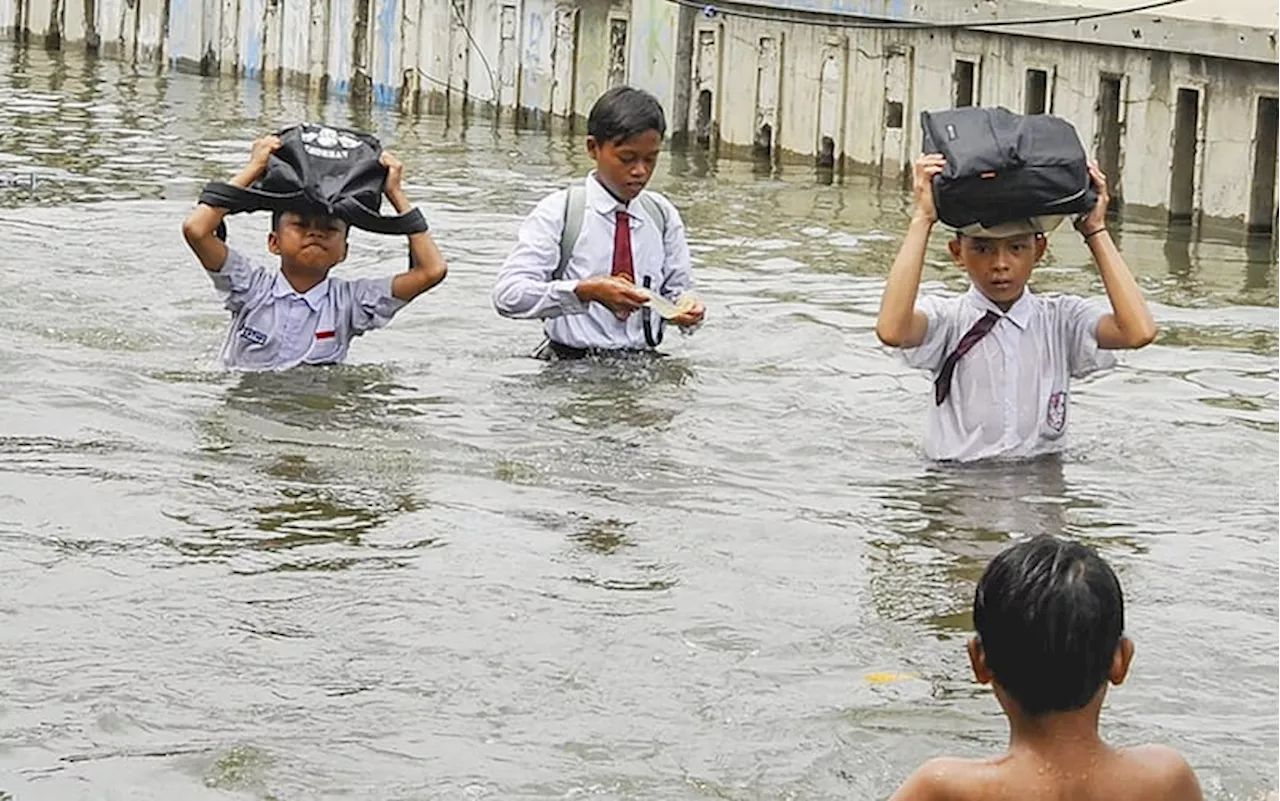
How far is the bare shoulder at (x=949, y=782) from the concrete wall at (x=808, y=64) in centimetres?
1296

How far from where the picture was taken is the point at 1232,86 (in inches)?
682

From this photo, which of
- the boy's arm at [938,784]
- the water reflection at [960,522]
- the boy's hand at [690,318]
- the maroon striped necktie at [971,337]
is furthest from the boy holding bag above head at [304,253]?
the boy's arm at [938,784]

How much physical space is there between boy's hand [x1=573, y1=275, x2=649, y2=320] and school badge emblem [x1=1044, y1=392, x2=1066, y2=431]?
2.03m

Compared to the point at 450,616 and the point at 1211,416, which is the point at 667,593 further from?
the point at 1211,416

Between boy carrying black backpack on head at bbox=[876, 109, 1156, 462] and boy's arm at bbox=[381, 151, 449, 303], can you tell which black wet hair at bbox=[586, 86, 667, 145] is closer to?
boy's arm at bbox=[381, 151, 449, 303]

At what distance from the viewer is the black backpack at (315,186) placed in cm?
965

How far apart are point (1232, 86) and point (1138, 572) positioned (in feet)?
33.2

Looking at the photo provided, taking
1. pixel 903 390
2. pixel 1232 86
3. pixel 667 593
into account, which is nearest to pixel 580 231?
pixel 903 390

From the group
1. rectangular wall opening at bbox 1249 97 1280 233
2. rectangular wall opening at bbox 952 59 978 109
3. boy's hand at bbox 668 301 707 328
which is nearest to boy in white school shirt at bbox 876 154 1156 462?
boy's hand at bbox 668 301 707 328

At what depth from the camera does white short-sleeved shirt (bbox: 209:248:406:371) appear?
1002 centimetres

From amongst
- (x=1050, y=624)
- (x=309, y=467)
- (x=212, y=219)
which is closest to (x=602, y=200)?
(x=212, y=219)

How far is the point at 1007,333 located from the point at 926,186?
2.22ft

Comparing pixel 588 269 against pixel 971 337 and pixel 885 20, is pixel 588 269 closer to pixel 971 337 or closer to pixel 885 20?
pixel 971 337

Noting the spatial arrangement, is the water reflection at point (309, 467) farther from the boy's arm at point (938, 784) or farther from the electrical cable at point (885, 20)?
the electrical cable at point (885, 20)
